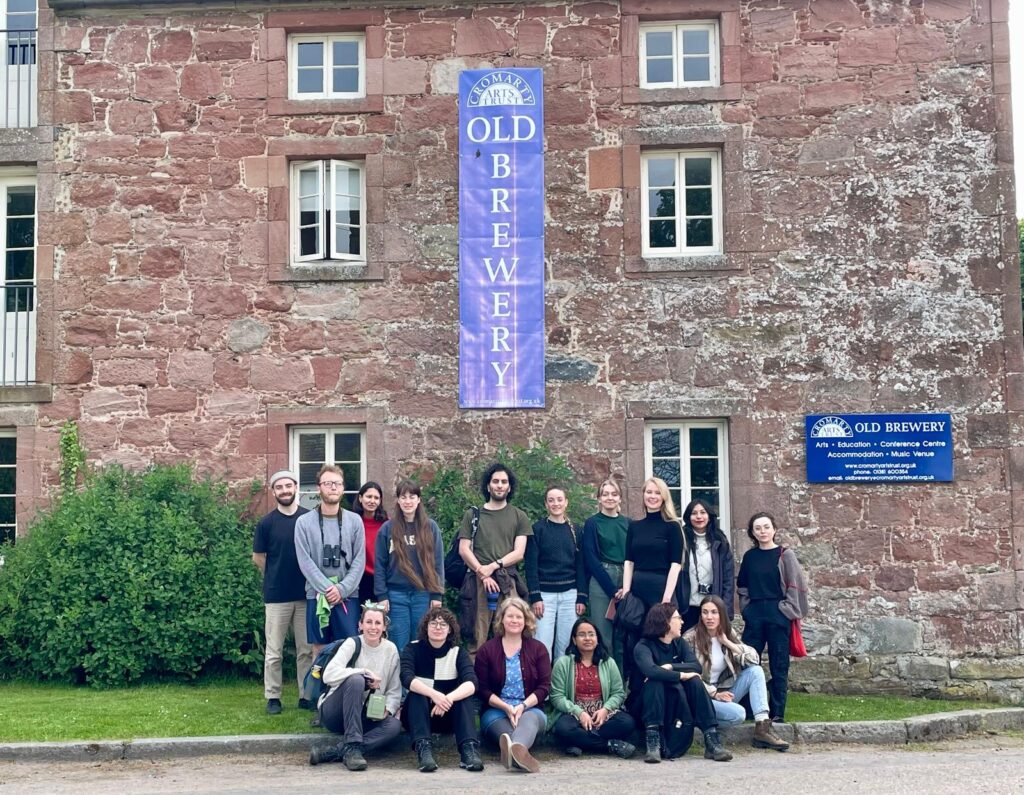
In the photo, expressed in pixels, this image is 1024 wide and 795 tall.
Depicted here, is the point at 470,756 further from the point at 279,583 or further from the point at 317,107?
the point at 317,107

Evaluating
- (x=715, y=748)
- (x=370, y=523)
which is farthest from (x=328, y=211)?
(x=715, y=748)

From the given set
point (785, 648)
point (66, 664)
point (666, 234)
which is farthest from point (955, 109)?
point (66, 664)

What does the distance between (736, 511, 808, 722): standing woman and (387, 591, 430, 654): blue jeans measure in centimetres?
239

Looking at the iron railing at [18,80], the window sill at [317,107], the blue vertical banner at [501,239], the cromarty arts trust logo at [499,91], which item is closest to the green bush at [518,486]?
the blue vertical banner at [501,239]

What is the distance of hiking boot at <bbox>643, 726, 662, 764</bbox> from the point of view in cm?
815

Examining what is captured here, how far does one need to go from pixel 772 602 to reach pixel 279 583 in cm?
362

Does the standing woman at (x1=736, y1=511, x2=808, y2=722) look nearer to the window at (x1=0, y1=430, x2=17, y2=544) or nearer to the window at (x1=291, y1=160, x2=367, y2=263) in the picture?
the window at (x1=291, y1=160, x2=367, y2=263)

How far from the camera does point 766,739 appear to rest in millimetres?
8594

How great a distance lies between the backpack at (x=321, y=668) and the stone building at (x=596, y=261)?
3.31 metres

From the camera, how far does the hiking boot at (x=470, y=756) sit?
7.89 meters

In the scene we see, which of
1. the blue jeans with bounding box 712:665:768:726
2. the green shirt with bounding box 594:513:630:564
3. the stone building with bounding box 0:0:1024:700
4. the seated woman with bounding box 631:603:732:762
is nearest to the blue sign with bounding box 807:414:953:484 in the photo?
the stone building with bounding box 0:0:1024:700

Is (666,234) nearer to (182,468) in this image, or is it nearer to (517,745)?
(182,468)

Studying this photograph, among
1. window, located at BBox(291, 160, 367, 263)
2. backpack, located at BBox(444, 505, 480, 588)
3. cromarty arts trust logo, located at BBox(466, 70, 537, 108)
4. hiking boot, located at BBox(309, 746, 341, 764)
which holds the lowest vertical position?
hiking boot, located at BBox(309, 746, 341, 764)

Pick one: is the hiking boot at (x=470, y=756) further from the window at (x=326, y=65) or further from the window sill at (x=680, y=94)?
the window at (x=326, y=65)
